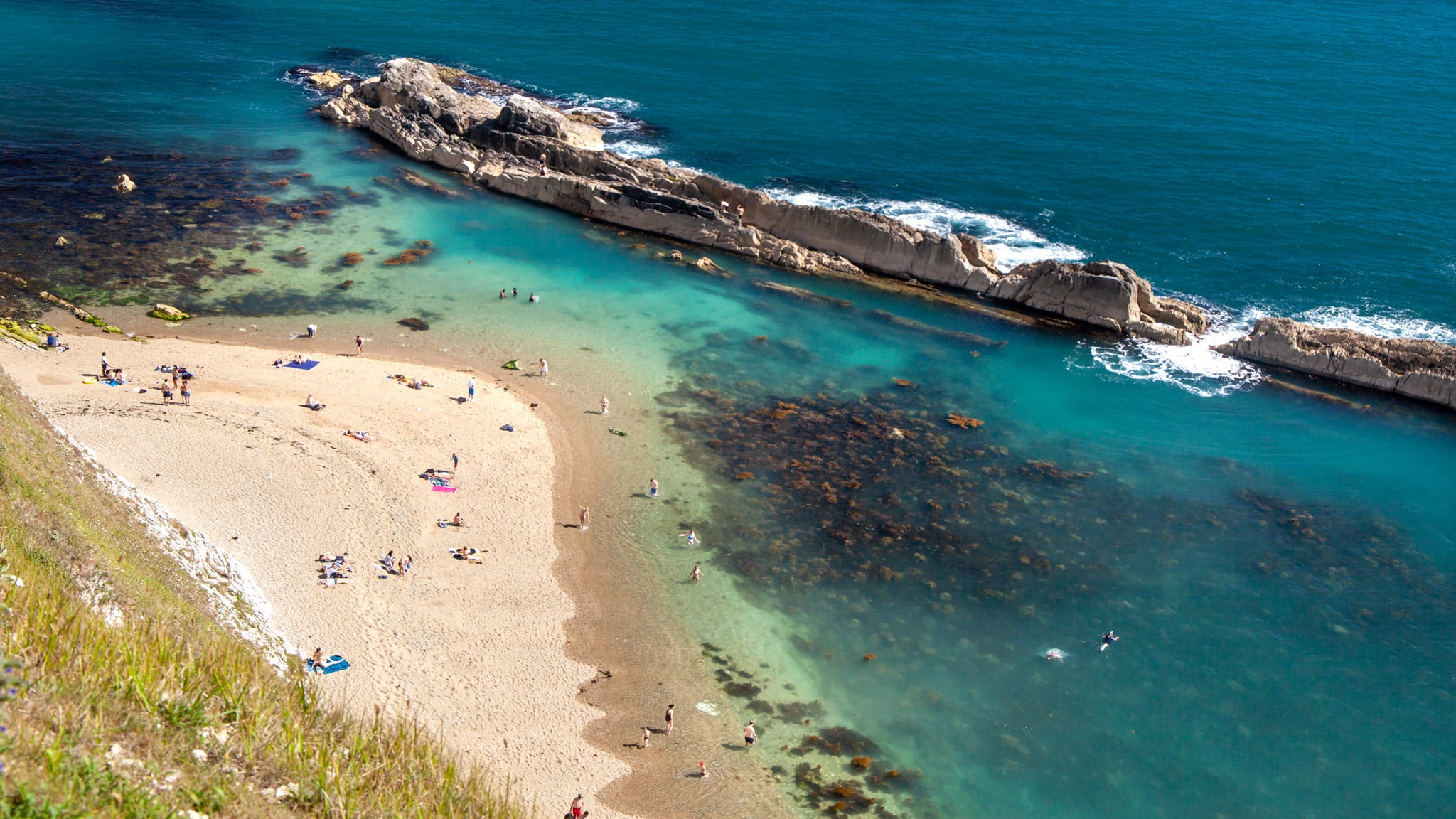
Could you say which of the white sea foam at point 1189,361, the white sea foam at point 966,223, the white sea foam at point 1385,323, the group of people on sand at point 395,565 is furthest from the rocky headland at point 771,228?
the group of people on sand at point 395,565

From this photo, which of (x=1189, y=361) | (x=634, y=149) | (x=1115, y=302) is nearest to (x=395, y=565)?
(x=1115, y=302)

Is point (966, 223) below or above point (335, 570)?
above

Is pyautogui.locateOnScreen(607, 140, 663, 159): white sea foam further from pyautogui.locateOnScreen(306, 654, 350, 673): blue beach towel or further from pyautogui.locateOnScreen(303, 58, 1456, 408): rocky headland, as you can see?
pyautogui.locateOnScreen(306, 654, 350, 673): blue beach towel

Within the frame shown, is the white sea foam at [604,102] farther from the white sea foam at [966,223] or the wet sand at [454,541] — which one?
the wet sand at [454,541]

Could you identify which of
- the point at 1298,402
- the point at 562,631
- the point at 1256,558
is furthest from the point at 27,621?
the point at 1298,402

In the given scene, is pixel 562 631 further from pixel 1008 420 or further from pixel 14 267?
pixel 14 267

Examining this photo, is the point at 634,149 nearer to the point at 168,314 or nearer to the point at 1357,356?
the point at 168,314
